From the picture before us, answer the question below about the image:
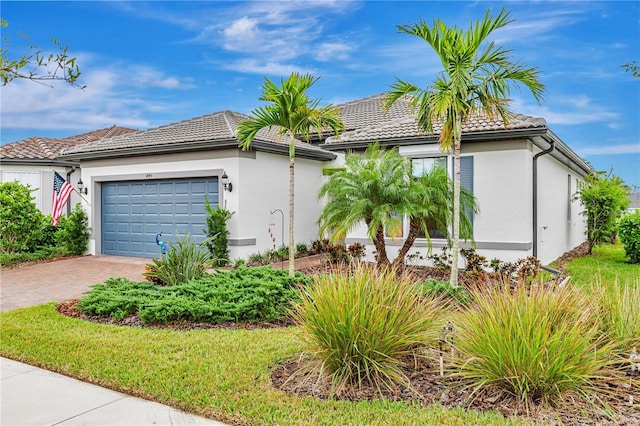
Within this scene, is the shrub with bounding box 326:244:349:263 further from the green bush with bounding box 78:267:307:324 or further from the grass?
the grass

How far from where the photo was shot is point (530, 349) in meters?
3.79

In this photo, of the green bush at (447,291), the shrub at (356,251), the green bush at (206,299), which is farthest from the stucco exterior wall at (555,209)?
the green bush at (206,299)

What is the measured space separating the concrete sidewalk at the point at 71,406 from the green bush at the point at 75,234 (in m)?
11.5

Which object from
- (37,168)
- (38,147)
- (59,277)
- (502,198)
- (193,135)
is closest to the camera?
(502,198)

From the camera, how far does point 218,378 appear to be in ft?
14.8

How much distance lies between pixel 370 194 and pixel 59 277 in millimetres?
7963

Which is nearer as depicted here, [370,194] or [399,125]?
[370,194]

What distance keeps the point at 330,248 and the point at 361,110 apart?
384 inches

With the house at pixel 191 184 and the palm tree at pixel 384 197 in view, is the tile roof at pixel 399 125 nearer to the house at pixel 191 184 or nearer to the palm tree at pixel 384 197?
the palm tree at pixel 384 197

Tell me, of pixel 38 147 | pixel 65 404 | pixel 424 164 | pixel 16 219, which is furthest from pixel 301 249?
pixel 38 147

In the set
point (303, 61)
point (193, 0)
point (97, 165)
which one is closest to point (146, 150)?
point (97, 165)

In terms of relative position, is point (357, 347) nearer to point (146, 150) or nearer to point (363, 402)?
point (363, 402)

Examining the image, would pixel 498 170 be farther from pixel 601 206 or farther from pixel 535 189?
pixel 601 206

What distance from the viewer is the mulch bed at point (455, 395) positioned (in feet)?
12.1
